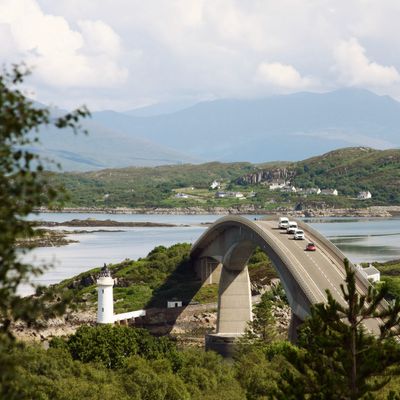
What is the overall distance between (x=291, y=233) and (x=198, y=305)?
1633cm

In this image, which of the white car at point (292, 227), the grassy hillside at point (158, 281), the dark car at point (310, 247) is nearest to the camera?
the dark car at point (310, 247)

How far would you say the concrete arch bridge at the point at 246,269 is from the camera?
48906 mm

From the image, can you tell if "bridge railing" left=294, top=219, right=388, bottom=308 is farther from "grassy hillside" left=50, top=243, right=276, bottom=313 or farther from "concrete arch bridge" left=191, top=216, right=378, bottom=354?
"grassy hillside" left=50, top=243, right=276, bottom=313

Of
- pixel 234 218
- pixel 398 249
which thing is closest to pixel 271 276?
pixel 234 218

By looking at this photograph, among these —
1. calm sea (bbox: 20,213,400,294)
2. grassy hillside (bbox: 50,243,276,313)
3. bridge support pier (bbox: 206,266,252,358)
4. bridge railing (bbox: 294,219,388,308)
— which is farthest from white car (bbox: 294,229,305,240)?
calm sea (bbox: 20,213,400,294)

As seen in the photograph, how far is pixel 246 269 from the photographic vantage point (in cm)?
7188

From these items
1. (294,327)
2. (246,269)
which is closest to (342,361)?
(294,327)

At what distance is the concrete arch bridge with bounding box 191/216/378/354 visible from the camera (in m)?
48.9

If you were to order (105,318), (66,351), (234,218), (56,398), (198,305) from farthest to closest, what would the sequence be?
(198,305) → (234,218) → (105,318) → (66,351) → (56,398)

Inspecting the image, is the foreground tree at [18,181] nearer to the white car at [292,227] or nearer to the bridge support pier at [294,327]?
the bridge support pier at [294,327]

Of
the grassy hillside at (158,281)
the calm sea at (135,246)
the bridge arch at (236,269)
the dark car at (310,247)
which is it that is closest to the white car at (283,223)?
the bridge arch at (236,269)

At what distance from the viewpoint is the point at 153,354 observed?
49.6m

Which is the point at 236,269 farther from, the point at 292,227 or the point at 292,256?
the point at 292,256

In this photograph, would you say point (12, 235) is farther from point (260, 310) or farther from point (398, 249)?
point (398, 249)
